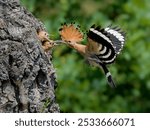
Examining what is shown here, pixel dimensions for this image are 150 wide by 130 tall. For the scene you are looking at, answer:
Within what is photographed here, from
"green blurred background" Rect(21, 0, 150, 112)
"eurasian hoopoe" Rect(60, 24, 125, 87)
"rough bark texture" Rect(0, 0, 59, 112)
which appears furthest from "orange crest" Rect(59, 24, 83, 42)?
"green blurred background" Rect(21, 0, 150, 112)

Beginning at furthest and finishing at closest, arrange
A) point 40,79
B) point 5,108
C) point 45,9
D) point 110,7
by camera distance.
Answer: point 110,7 < point 45,9 < point 40,79 < point 5,108

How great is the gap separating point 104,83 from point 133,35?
54 cm

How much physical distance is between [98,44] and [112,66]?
2.87 metres

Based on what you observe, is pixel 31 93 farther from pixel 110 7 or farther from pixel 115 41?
pixel 110 7

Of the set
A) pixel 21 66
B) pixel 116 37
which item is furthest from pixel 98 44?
pixel 21 66

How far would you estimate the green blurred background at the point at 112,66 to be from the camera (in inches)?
218

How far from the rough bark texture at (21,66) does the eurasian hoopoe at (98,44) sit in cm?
14

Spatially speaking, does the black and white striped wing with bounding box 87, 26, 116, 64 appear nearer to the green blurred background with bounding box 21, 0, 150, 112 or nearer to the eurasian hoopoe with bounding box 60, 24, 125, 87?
the eurasian hoopoe with bounding box 60, 24, 125, 87

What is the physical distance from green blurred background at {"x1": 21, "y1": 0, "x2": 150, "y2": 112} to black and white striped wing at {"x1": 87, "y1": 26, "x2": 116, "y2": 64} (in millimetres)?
2726

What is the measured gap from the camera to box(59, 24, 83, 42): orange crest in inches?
104

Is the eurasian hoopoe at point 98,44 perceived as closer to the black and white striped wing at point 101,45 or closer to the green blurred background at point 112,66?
the black and white striped wing at point 101,45

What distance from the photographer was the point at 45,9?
5637 millimetres

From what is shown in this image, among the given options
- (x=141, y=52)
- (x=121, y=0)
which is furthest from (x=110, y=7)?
(x=141, y=52)

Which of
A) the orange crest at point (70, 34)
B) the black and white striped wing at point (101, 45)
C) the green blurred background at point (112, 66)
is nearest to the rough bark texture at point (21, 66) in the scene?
the orange crest at point (70, 34)
